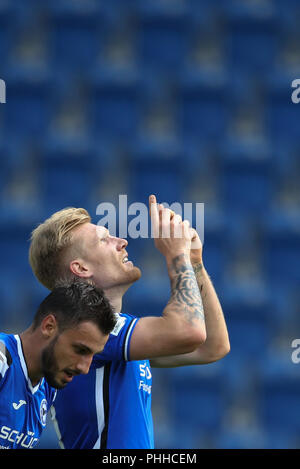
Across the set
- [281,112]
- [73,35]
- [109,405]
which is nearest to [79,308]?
[109,405]

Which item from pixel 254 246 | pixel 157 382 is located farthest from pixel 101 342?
pixel 254 246

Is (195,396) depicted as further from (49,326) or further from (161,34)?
(49,326)

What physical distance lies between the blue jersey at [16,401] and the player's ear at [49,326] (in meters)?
0.07

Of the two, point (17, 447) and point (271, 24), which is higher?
point (271, 24)

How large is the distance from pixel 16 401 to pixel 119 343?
0.27m

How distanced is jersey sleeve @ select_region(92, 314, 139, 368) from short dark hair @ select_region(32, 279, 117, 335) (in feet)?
0.28

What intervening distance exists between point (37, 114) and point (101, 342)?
3.62m

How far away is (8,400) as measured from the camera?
5.13 ft

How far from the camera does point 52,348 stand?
1579mm

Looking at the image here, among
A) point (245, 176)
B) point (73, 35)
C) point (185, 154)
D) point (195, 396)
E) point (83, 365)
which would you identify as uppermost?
point (73, 35)

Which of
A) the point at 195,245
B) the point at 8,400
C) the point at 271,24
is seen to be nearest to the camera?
the point at 8,400

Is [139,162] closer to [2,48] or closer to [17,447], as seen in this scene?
[2,48]

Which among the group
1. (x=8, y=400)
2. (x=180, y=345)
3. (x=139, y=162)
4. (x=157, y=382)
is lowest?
(x=157, y=382)

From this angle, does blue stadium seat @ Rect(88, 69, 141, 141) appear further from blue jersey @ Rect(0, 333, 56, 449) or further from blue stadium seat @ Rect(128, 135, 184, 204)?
blue jersey @ Rect(0, 333, 56, 449)
